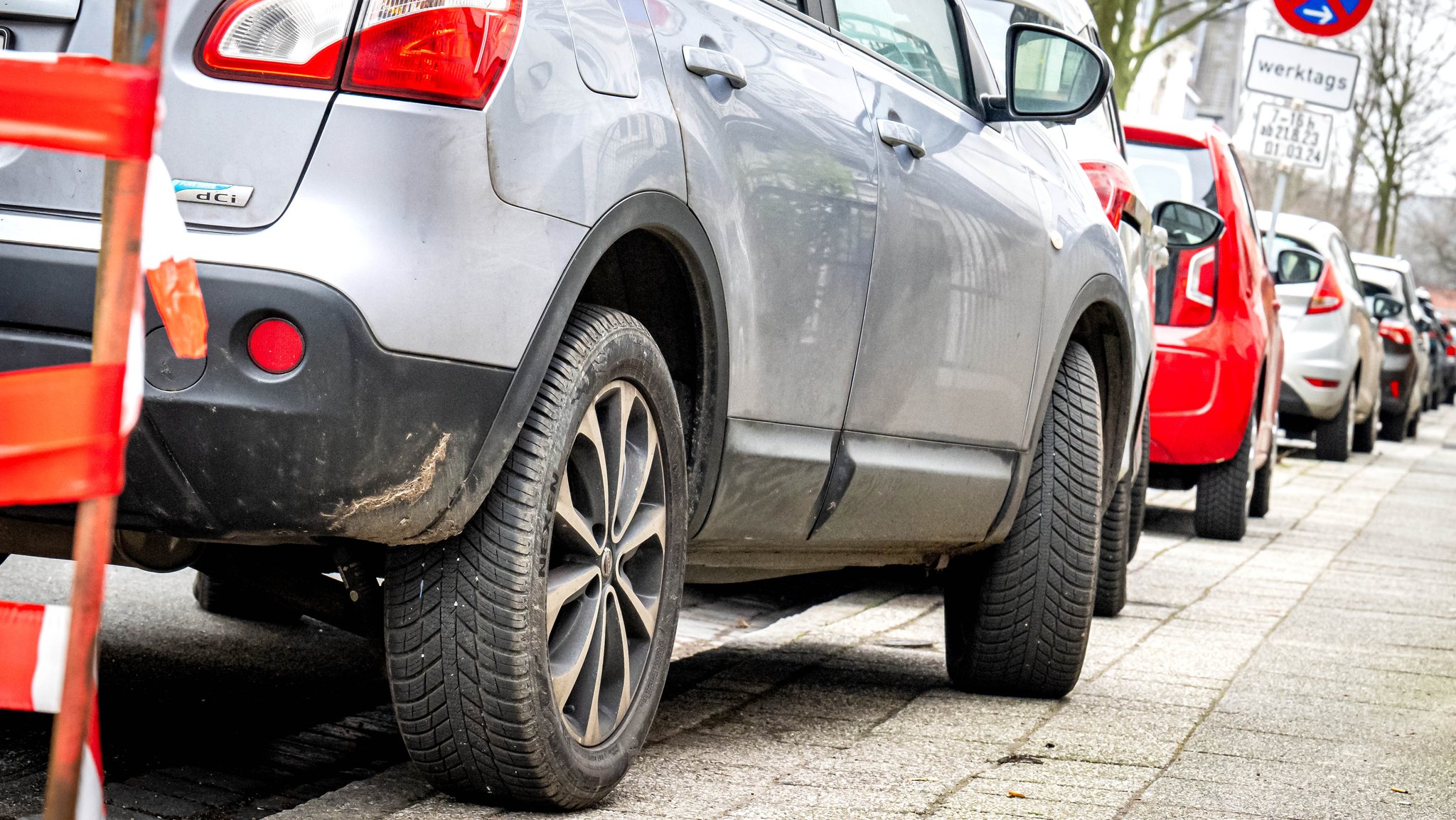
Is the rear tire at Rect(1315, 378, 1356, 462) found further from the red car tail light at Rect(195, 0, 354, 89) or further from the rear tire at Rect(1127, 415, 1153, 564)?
the red car tail light at Rect(195, 0, 354, 89)

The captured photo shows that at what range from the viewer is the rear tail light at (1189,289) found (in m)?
8.52

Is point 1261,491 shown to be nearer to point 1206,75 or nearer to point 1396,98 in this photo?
point 1396,98

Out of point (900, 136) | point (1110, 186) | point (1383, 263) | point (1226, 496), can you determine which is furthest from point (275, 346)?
point (1383, 263)

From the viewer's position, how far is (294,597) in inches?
125

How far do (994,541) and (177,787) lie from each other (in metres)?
2.04

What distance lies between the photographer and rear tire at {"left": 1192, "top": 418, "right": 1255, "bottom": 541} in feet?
29.8

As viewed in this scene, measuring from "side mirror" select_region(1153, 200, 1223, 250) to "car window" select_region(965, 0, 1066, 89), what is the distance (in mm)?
2274

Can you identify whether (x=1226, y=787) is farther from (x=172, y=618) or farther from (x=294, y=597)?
(x=172, y=618)

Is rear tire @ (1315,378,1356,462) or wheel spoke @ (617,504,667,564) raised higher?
wheel spoke @ (617,504,667,564)

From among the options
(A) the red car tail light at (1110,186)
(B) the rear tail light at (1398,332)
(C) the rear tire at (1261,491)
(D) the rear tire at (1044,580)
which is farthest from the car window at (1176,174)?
(B) the rear tail light at (1398,332)

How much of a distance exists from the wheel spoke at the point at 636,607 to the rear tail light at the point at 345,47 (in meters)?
0.92

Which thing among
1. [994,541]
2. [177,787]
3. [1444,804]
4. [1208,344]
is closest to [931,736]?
[994,541]

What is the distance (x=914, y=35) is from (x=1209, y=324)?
4.66 m

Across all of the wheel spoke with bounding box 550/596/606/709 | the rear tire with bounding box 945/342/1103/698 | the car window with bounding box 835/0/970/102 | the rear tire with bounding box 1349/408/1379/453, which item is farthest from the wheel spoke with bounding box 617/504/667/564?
the rear tire with bounding box 1349/408/1379/453
